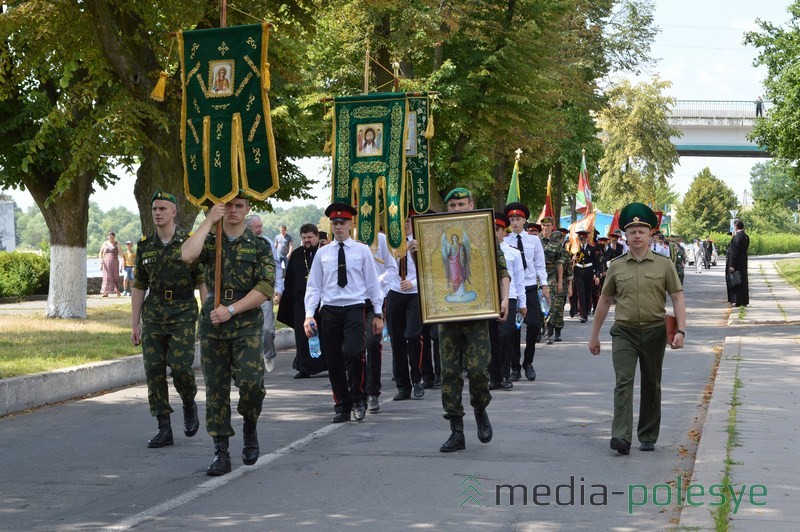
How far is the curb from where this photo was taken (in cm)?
1216

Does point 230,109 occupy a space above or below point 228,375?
above

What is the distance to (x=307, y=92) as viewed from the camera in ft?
107

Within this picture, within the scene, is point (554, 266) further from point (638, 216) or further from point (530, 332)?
point (638, 216)

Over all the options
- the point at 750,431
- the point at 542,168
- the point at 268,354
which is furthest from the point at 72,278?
the point at 542,168

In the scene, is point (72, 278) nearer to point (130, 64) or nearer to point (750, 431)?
point (130, 64)

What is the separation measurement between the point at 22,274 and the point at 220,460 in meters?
26.2

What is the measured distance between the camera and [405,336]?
1298cm

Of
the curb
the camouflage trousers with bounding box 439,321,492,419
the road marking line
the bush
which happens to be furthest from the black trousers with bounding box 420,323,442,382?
the bush

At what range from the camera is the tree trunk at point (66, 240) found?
23.0 metres

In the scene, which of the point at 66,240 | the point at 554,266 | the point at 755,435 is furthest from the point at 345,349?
the point at 66,240

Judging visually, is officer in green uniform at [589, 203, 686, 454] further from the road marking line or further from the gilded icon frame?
the road marking line

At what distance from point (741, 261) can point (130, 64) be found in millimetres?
15278

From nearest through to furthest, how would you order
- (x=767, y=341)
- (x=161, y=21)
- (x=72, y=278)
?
(x=767, y=341)
(x=161, y=21)
(x=72, y=278)

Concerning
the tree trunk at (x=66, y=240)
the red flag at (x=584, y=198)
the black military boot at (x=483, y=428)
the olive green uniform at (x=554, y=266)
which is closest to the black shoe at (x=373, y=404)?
the black military boot at (x=483, y=428)
